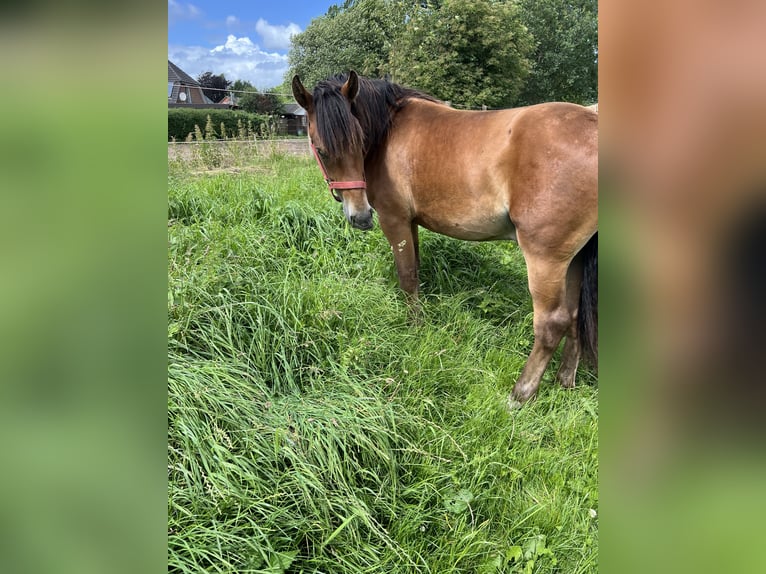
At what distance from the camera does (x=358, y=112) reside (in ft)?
9.64

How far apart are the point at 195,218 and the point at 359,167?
158cm

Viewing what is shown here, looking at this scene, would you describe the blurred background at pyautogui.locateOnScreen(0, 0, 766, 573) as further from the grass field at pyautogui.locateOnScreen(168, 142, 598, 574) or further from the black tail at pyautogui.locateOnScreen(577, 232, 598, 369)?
the black tail at pyautogui.locateOnScreen(577, 232, 598, 369)

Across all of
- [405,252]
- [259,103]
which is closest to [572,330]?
[405,252]

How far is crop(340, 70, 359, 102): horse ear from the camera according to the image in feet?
9.11

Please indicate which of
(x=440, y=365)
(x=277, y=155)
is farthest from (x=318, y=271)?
(x=277, y=155)

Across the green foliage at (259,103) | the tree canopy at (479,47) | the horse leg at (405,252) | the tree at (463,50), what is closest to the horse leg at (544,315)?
the horse leg at (405,252)

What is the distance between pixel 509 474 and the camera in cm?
191

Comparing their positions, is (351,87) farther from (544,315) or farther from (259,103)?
(259,103)

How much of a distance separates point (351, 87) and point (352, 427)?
2.12 meters

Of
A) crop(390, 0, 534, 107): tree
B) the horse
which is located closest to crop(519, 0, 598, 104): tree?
crop(390, 0, 534, 107): tree

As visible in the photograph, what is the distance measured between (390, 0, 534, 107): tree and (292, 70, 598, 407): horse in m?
13.6
